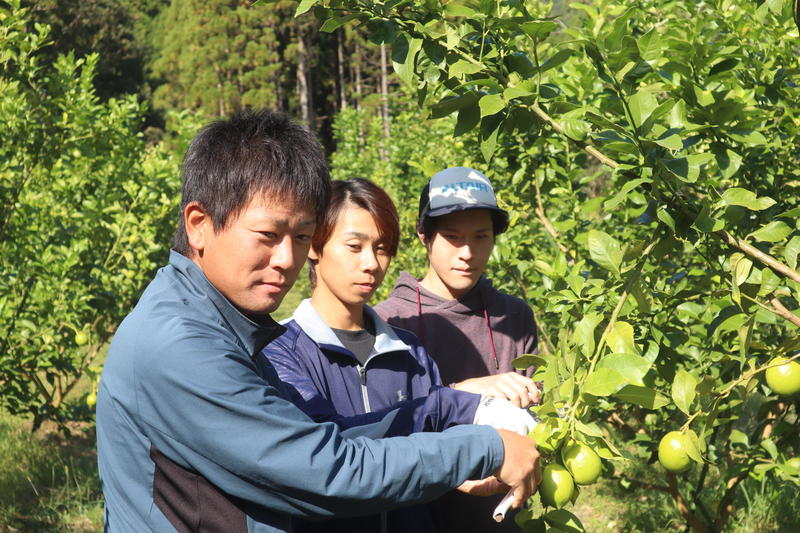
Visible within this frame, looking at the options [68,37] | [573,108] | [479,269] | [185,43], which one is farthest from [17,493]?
[68,37]

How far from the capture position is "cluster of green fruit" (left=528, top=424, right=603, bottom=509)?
124 cm

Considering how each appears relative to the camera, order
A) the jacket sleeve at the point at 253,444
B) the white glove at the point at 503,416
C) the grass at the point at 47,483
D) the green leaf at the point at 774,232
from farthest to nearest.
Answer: the grass at the point at 47,483 < the white glove at the point at 503,416 < the green leaf at the point at 774,232 < the jacket sleeve at the point at 253,444

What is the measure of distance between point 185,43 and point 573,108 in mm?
23483

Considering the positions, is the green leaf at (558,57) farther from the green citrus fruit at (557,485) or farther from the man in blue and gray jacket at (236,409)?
the green citrus fruit at (557,485)

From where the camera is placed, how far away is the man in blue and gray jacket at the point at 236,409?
1124mm

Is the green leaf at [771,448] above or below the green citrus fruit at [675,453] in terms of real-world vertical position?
below

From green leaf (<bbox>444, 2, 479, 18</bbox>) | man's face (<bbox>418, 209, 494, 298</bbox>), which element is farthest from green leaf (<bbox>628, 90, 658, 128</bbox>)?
man's face (<bbox>418, 209, 494, 298</bbox>)

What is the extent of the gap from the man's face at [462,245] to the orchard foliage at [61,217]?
2.13m

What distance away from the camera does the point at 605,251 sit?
1.43m

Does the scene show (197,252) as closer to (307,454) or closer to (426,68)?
(307,454)

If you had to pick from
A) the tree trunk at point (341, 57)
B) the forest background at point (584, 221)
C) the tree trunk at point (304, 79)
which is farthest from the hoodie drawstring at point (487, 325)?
the tree trunk at point (341, 57)

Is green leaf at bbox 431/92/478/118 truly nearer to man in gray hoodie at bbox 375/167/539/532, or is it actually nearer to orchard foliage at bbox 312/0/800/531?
orchard foliage at bbox 312/0/800/531

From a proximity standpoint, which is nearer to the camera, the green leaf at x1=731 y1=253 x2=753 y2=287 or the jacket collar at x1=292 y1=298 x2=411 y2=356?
the green leaf at x1=731 y1=253 x2=753 y2=287

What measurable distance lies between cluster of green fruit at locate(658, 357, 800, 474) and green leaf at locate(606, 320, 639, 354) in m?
0.22
